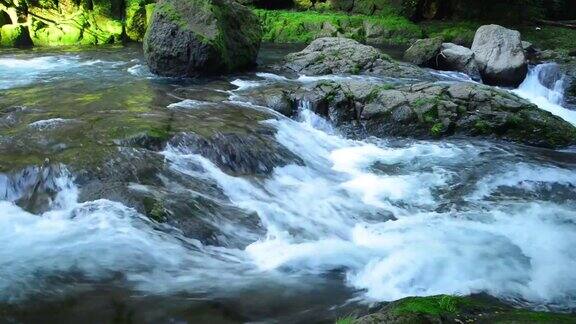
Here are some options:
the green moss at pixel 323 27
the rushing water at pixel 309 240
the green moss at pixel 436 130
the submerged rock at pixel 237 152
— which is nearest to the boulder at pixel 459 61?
the green moss at pixel 436 130

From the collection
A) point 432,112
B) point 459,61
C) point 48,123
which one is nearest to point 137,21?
point 459,61

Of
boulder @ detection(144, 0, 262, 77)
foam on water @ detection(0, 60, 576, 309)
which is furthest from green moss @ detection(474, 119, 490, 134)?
boulder @ detection(144, 0, 262, 77)

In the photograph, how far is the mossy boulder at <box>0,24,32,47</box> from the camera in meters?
19.4

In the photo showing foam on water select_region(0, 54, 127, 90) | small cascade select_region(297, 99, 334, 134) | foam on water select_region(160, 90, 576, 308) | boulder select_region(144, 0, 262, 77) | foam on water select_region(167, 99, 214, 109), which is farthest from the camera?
foam on water select_region(0, 54, 127, 90)

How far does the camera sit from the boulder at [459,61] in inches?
564

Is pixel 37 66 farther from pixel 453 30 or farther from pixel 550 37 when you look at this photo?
pixel 550 37

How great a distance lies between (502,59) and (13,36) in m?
17.2

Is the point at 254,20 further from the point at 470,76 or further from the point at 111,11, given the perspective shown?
the point at 111,11

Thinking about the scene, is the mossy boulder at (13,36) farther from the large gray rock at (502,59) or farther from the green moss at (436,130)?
the green moss at (436,130)

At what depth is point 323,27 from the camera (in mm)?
22047

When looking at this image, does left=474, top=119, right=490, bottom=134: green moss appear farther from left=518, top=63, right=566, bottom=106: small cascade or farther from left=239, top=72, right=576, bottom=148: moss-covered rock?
left=518, top=63, right=566, bottom=106: small cascade

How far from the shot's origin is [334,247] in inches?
226

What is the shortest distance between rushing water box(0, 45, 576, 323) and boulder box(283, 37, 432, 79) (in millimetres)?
4526

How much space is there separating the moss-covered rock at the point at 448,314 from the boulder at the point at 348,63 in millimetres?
10112
